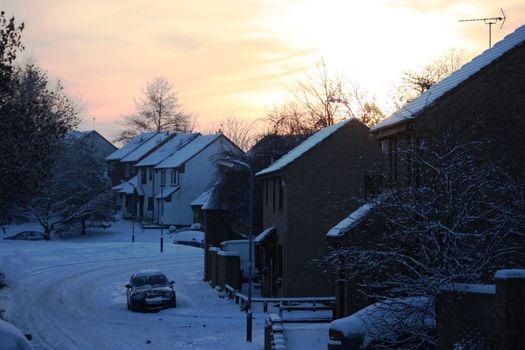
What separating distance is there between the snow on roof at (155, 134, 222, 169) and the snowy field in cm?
1735

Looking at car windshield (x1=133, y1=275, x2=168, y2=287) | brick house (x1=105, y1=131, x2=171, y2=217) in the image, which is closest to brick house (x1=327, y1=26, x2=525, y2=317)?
car windshield (x1=133, y1=275, x2=168, y2=287)

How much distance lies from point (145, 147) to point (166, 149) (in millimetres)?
6401

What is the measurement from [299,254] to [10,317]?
11.8 metres

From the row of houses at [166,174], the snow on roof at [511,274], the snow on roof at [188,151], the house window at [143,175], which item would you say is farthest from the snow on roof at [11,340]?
the house window at [143,175]

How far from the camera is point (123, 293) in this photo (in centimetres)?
3619

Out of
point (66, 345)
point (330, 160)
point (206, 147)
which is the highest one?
point (206, 147)

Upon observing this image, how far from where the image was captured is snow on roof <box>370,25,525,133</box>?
69.8ft

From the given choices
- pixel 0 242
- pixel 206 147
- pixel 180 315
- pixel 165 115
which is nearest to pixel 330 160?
pixel 180 315

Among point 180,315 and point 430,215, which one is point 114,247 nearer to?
point 180,315

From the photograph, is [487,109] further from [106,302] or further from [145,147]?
[145,147]

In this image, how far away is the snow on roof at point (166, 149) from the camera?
265 feet

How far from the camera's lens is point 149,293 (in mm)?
31078

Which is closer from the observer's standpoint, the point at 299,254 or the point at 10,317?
the point at 10,317

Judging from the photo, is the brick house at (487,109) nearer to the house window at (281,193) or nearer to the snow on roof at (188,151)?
the house window at (281,193)
